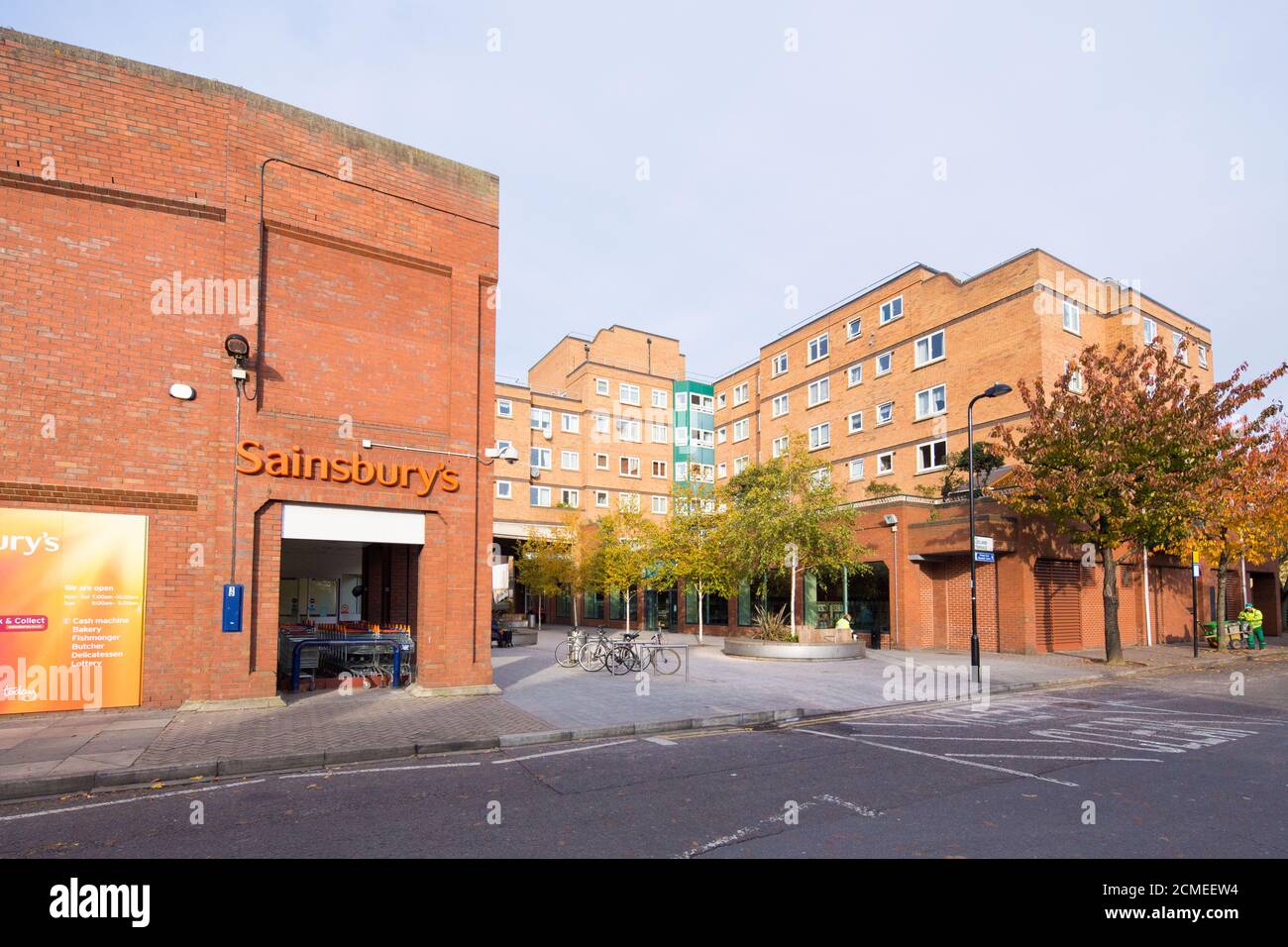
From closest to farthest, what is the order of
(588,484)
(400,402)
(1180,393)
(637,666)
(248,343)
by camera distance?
(248,343) → (400,402) → (637,666) → (1180,393) → (588,484)

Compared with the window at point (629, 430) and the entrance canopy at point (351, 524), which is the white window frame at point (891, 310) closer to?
the window at point (629, 430)

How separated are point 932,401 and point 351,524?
2802cm

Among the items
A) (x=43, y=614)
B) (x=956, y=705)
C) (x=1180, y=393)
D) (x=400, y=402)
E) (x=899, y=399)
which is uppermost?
(x=899, y=399)

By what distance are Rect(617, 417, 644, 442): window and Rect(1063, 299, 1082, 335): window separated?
29.1 metres

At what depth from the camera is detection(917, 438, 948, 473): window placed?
33591mm

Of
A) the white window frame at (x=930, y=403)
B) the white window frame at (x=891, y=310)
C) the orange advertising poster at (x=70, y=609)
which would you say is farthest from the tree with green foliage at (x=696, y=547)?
the orange advertising poster at (x=70, y=609)

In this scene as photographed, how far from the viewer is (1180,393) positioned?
2008 centimetres

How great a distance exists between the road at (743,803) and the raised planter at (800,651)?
11171mm

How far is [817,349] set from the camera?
42.3 meters

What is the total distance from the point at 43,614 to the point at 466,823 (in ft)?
28.1

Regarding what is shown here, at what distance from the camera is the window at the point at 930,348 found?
112 ft

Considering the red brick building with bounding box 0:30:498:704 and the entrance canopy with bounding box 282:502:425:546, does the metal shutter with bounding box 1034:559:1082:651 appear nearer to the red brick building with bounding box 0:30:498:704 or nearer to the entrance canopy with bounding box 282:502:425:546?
the red brick building with bounding box 0:30:498:704

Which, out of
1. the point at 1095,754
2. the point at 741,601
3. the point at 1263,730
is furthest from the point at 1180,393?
the point at 741,601
